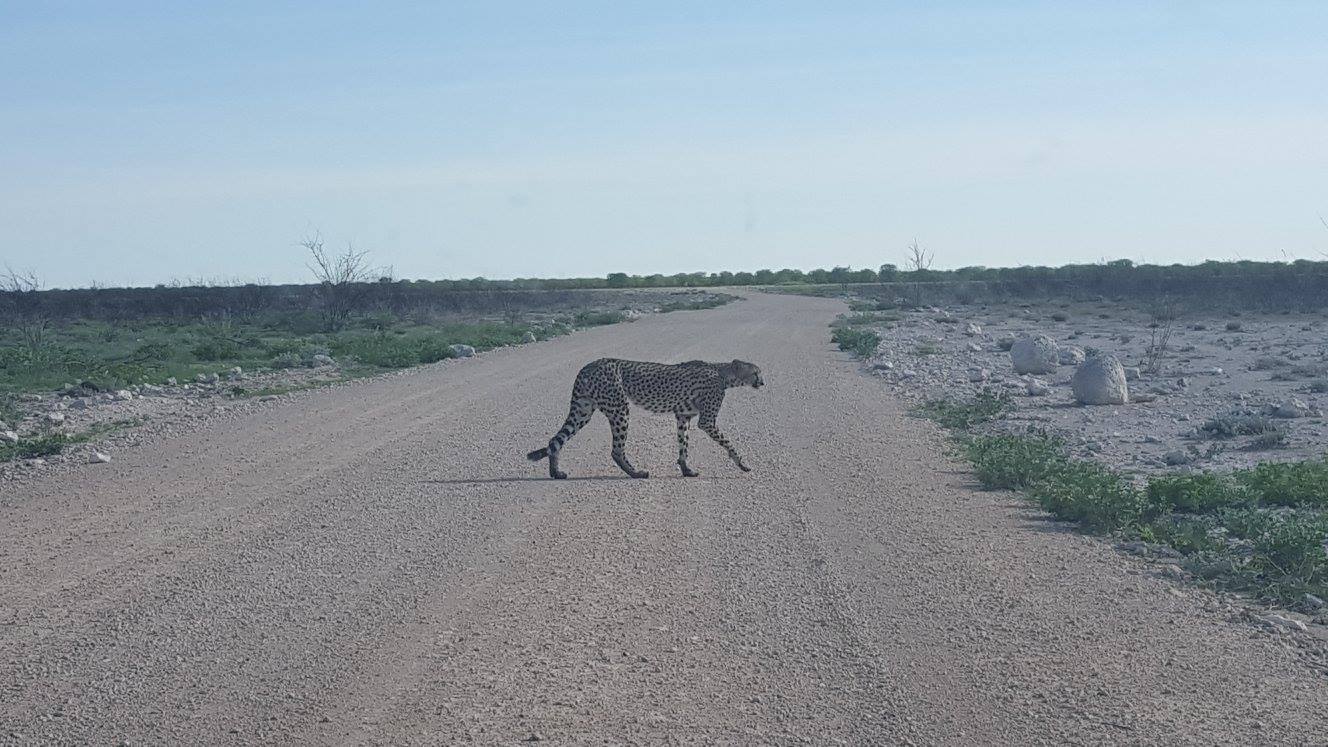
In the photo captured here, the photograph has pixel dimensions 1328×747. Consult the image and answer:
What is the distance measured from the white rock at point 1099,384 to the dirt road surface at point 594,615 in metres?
7.45

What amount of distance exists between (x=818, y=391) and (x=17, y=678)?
1694 cm

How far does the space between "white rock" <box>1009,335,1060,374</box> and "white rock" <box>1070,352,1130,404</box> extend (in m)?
6.71

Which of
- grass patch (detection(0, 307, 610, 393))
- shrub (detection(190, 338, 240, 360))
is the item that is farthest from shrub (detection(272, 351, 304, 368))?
shrub (detection(190, 338, 240, 360))

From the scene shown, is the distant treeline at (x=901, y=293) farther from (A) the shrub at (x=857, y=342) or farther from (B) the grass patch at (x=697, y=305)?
(A) the shrub at (x=857, y=342)

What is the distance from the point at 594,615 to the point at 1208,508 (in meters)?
6.31

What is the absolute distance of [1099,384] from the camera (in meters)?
21.5

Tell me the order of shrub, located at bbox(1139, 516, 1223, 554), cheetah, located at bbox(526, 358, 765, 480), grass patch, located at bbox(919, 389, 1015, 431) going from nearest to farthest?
shrub, located at bbox(1139, 516, 1223, 554)
cheetah, located at bbox(526, 358, 765, 480)
grass patch, located at bbox(919, 389, 1015, 431)

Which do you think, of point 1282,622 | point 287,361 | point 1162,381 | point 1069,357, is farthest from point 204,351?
point 1282,622

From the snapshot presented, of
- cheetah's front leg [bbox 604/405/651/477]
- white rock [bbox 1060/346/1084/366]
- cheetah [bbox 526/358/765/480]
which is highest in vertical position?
cheetah [bbox 526/358/765/480]

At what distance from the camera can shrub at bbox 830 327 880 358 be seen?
1253 inches

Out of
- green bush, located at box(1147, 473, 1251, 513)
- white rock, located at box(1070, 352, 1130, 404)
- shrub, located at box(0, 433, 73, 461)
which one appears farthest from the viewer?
white rock, located at box(1070, 352, 1130, 404)

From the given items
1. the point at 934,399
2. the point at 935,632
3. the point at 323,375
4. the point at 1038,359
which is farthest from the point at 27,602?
the point at 1038,359

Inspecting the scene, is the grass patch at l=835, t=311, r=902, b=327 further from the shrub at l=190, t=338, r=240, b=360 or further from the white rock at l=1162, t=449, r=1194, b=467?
the white rock at l=1162, t=449, r=1194, b=467

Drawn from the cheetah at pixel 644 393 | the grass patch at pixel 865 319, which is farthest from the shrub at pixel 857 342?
the cheetah at pixel 644 393
